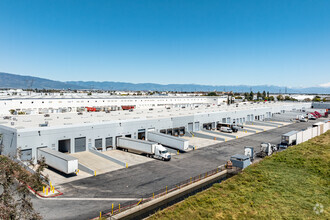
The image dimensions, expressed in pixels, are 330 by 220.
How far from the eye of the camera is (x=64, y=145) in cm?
3638

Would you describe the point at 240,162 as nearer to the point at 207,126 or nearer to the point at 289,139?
the point at 289,139

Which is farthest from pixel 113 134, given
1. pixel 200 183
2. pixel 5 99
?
pixel 5 99

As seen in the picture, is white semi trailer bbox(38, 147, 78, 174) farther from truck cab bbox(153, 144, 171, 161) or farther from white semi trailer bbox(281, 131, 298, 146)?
white semi trailer bbox(281, 131, 298, 146)

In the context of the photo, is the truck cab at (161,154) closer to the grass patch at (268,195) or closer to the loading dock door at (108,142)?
the loading dock door at (108,142)

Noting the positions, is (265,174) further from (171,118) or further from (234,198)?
(171,118)

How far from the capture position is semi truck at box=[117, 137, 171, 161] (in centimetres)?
3472

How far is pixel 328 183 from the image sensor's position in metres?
27.5

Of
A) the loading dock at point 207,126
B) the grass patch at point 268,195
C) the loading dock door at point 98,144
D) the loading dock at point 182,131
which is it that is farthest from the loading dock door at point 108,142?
the loading dock at point 207,126

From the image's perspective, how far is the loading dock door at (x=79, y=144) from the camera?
3609cm

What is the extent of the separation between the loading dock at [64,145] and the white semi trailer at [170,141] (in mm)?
14476

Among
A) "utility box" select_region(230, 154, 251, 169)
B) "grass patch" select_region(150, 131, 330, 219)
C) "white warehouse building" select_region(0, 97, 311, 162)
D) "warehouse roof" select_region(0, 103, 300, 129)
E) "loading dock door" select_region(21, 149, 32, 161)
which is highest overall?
"warehouse roof" select_region(0, 103, 300, 129)

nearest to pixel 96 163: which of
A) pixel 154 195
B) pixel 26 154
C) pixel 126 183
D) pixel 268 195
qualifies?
pixel 126 183

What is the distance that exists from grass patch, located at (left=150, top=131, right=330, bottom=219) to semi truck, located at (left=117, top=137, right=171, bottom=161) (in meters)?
10.5

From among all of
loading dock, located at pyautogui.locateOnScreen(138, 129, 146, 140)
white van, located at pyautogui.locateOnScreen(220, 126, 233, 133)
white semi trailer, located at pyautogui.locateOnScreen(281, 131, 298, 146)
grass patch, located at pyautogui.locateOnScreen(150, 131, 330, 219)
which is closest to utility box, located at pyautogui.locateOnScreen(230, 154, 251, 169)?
grass patch, located at pyautogui.locateOnScreen(150, 131, 330, 219)
